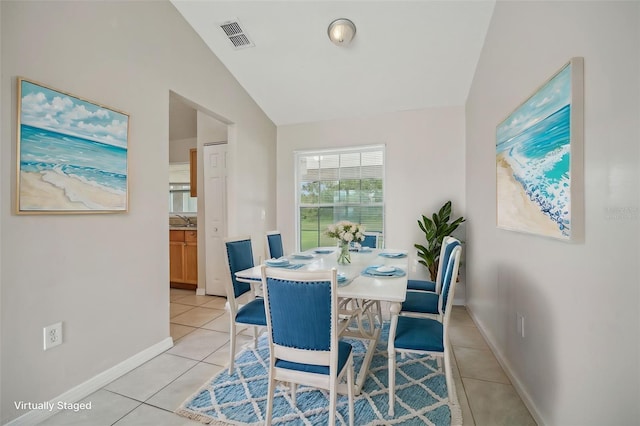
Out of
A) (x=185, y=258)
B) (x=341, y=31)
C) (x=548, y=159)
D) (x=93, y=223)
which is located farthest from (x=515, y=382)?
(x=185, y=258)

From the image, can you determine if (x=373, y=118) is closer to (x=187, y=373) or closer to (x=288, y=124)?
(x=288, y=124)

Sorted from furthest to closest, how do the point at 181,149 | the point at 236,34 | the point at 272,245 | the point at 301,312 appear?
the point at 181,149
the point at 272,245
the point at 236,34
the point at 301,312

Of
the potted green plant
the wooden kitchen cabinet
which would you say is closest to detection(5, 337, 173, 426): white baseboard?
the wooden kitchen cabinet

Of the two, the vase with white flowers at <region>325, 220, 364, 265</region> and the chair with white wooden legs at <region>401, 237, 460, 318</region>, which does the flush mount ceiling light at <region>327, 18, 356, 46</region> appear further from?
the chair with white wooden legs at <region>401, 237, 460, 318</region>

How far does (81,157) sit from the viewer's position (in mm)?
1895

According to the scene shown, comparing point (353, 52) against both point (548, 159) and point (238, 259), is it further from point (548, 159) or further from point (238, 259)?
point (238, 259)

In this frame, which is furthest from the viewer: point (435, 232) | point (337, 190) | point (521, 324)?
point (337, 190)

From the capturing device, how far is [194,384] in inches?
81.4

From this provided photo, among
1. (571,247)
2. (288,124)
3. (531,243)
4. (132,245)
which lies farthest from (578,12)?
(288,124)

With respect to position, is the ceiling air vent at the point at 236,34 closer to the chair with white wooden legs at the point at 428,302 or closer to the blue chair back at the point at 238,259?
the blue chair back at the point at 238,259

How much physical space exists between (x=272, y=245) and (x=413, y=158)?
2234 millimetres

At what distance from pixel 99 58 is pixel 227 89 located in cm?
154

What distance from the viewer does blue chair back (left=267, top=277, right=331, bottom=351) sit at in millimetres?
1361

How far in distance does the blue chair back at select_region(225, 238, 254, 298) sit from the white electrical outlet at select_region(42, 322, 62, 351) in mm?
1061
